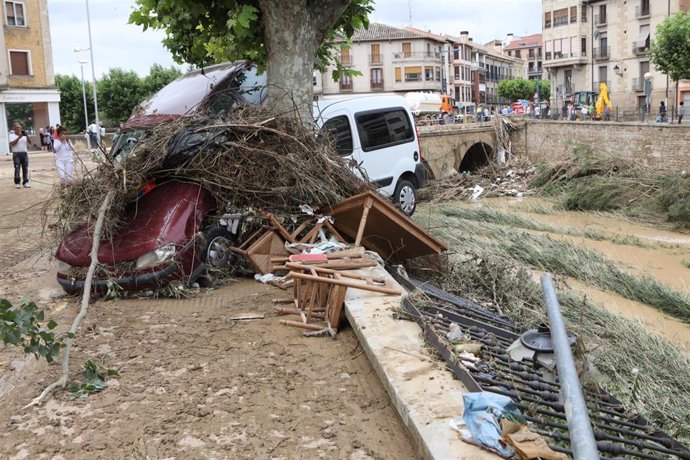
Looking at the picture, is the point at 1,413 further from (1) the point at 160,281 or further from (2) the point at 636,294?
(2) the point at 636,294

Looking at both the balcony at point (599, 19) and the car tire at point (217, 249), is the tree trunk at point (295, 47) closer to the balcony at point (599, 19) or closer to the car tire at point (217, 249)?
the car tire at point (217, 249)

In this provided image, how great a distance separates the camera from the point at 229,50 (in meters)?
8.77

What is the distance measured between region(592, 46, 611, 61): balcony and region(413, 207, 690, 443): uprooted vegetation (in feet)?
178

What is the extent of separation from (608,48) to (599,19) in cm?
300

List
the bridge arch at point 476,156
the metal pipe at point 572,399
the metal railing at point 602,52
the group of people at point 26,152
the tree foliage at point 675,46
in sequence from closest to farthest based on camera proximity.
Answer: the metal pipe at point 572,399
the group of people at point 26,152
the bridge arch at point 476,156
the tree foliage at point 675,46
the metal railing at point 602,52

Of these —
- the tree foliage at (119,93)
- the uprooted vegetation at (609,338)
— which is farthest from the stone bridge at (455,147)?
the tree foliage at (119,93)

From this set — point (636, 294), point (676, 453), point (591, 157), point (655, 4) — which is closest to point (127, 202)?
point (676, 453)

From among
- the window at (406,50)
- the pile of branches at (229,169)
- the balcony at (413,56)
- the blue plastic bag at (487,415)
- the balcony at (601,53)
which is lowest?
the blue plastic bag at (487,415)

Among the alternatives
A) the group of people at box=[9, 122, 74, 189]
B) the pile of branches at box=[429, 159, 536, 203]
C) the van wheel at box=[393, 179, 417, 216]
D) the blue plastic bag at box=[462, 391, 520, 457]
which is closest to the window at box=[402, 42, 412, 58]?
the pile of branches at box=[429, 159, 536, 203]

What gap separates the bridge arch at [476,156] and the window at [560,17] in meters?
38.0

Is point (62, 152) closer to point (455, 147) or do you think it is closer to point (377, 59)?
point (455, 147)

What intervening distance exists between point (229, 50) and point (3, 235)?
4.99 m

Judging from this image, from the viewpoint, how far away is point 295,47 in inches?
335

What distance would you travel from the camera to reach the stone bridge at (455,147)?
1157 inches
